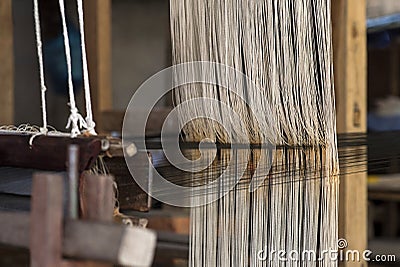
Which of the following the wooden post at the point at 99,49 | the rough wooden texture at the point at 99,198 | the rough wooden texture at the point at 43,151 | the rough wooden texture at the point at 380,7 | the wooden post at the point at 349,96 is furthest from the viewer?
the rough wooden texture at the point at 380,7

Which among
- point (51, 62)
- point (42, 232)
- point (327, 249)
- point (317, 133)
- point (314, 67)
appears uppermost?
point (51, 62)

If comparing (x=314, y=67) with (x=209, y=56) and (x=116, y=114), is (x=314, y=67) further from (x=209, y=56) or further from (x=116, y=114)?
(x=116, y=114)

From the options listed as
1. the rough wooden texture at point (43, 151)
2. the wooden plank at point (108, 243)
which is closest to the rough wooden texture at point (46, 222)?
the wooden plank at point (108, 243)

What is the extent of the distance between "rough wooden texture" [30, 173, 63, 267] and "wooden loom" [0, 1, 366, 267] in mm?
1175

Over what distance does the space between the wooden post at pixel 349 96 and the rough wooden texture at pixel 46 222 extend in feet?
3.85

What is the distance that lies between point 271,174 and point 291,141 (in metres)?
0.07

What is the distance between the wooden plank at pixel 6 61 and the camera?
2420 millimetres

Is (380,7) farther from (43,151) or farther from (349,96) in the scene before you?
(43,151)

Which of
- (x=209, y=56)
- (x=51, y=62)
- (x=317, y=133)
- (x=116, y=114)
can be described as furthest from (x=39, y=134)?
(x=51, y=62)

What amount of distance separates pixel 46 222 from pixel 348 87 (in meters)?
1.25

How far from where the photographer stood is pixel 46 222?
89 cm

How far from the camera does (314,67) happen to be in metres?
1.30

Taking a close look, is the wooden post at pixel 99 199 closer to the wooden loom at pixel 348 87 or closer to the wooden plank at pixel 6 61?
the wooden loom at pixel 348 87

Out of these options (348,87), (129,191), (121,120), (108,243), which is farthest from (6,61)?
(108,243)
